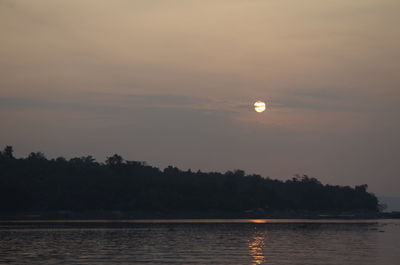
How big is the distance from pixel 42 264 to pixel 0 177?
455 feet

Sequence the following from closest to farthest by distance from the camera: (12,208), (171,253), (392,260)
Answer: (392,260)
(171,253)
(12,208)

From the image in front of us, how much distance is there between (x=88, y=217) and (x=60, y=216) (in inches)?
335

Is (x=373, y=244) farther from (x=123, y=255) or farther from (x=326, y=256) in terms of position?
(x=123, y=255)

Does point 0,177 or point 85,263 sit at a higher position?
point 0,177

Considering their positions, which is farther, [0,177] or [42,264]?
[0,177]

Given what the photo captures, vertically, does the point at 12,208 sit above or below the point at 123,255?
above

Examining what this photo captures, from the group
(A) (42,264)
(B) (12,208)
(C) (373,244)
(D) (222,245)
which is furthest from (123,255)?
(B) (12,208)

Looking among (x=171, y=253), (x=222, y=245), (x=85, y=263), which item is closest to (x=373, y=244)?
(x=222, y=245)

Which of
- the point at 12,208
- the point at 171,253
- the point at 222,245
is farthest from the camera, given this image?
the point at 12,208

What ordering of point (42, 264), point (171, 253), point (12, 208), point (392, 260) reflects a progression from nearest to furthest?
1. point (42, 264)
2. point (392, 260)
3. point (171, 253)
4. point (12, 208)

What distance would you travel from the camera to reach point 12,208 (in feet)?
612

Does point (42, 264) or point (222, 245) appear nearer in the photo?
point (42, 264)

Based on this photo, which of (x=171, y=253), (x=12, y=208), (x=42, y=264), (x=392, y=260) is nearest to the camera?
(x=42, y=264)

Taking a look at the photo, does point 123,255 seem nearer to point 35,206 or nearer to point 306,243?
point 306,243
